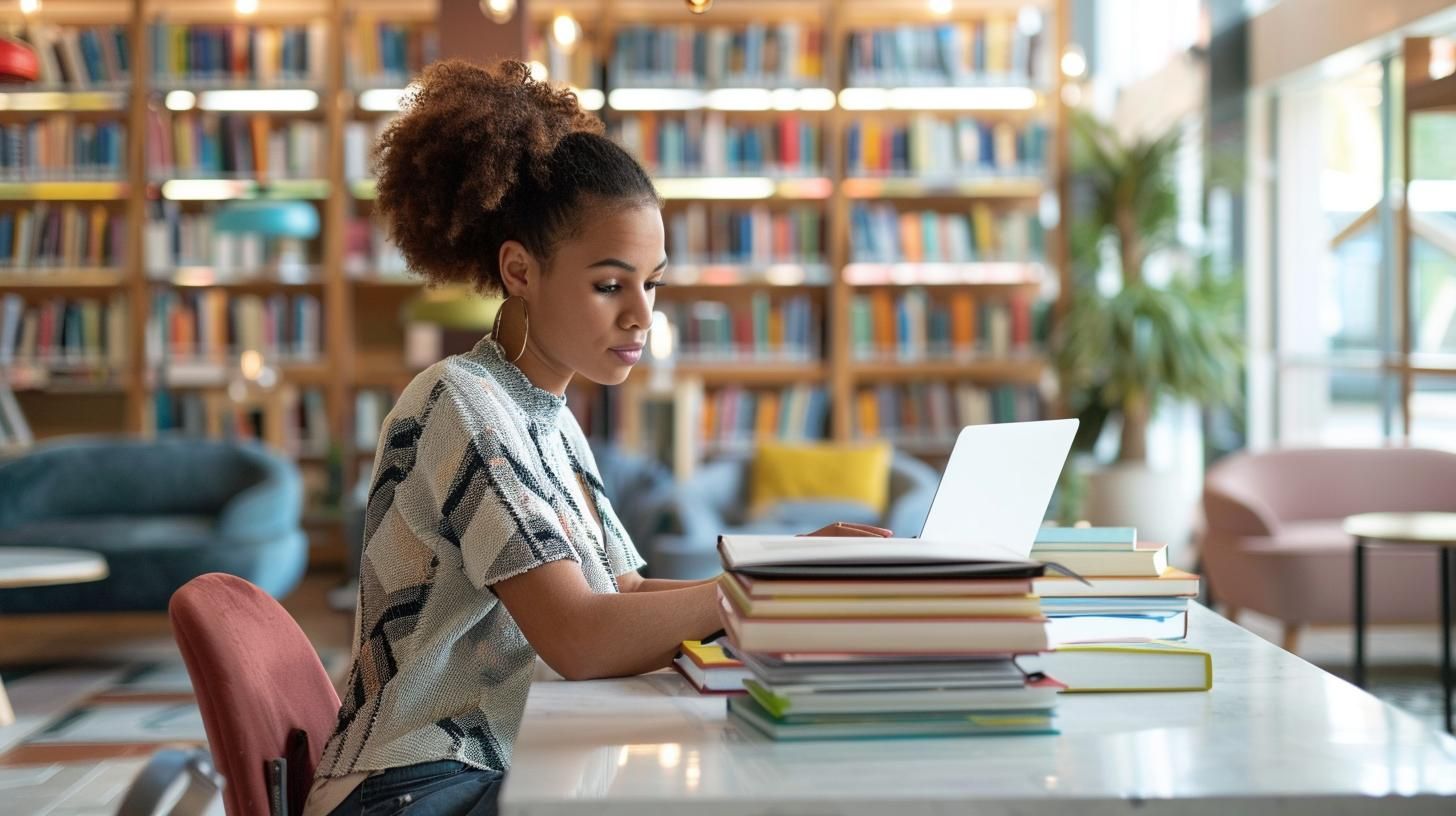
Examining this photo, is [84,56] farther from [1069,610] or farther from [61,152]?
[1069,610]

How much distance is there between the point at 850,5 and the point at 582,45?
132 cm

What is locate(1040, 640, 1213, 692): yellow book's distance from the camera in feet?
3.97

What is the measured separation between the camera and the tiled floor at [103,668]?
11.3ft

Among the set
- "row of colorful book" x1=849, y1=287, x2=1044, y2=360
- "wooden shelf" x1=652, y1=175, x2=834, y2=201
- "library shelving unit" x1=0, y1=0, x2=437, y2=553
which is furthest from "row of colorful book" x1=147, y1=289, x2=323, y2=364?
"row of colorful book" x1=849, y1=287, x2=1044, y2=360

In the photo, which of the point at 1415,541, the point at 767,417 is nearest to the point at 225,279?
the point at 767,417

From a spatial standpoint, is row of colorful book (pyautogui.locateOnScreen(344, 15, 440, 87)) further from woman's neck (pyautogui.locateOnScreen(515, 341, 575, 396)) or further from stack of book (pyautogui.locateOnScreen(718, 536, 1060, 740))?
stack of book (pyautogui.locateOnScreen(718, 536, 1060, 740))

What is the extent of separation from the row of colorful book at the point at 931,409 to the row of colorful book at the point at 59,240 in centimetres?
371

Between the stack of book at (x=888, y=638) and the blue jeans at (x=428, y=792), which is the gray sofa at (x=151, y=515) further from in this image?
the stack of book at (x=888, y=638)

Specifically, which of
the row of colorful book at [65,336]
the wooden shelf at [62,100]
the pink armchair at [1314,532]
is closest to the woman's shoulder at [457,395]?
the pink armchair at [1314,532]

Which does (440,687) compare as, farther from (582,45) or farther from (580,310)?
(582,45)

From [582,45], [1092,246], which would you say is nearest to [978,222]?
[1092,246]

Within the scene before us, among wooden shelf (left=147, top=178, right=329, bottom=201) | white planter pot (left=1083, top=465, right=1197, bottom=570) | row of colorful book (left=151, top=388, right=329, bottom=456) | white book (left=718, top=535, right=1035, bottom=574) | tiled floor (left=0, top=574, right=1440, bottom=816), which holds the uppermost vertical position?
wooden shelf (left=147, top=178, right=329, bottom=201)

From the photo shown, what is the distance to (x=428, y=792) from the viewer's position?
49.2 inches

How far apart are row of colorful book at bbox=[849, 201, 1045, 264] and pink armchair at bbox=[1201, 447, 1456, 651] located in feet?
6.89
